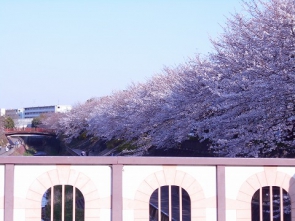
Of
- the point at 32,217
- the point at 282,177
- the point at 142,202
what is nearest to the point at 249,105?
the point at 282,177

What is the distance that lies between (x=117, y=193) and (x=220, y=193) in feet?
5.96

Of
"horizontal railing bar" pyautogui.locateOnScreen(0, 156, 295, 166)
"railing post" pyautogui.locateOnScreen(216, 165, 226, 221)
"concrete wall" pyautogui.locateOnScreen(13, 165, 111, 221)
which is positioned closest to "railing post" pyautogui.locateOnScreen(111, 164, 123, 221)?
"horizontal railing bar" pyautogui.locateOnScreen(0, 156, 295, 166)

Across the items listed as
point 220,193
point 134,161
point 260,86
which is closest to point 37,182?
point 134,161

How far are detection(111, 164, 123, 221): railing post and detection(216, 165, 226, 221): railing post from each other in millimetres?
1700

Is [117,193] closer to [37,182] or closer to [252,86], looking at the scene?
[37,182]

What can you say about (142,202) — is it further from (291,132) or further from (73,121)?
(73,121)

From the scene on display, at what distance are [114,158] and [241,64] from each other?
7.91 meters

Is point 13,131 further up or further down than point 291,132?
further up

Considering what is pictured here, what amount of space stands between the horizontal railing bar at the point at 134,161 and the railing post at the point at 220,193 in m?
0.13

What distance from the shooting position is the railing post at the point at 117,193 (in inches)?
378

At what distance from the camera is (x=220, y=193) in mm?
9891

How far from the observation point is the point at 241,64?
53.9ft

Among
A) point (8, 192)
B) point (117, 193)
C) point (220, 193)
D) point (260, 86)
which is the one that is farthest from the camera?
point (260, 86)

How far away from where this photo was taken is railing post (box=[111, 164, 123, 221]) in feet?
31.5
